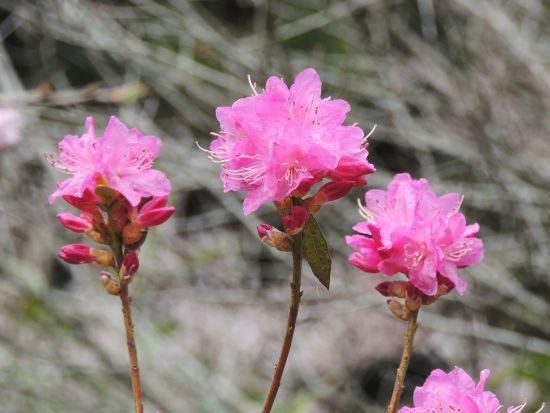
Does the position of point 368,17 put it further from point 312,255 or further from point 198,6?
point 312,255

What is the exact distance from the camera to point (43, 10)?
10.0 feet

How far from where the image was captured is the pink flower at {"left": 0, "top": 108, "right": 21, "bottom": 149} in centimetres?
261

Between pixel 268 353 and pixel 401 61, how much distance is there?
138 cm

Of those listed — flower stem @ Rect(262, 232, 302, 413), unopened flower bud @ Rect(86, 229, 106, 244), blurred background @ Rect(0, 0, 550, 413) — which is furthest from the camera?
blurred background @ Rect(0, 0, 550, 413)

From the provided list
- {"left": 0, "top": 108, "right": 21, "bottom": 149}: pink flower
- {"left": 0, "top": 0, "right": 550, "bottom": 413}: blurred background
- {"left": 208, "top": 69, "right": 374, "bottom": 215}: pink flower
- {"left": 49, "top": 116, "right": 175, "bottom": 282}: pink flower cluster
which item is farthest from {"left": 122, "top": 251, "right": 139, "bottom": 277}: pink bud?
{"left": 0, "top": 108, "right": 21, "bottom": 149}: pink flower

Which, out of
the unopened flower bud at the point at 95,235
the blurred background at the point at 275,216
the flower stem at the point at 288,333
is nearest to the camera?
the flower stem at the point at 288,333

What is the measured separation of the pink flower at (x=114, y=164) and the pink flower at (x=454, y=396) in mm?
323

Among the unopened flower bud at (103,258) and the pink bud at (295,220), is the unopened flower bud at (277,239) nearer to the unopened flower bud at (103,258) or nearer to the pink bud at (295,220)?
the pink bud at (295,220)

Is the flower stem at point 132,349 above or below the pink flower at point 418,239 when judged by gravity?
below

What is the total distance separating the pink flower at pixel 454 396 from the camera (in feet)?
2.62

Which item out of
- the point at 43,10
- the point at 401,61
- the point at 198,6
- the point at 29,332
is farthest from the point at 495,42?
the point at 29,332

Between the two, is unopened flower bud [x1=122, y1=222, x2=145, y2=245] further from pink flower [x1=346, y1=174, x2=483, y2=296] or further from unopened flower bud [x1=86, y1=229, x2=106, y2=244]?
pink flower [x1=346, y1=174, x2=483, y2=296]

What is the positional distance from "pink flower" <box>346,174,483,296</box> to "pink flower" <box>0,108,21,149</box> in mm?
1936

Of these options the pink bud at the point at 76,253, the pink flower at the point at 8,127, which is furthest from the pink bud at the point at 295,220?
the pink flower at the point at 8,127
